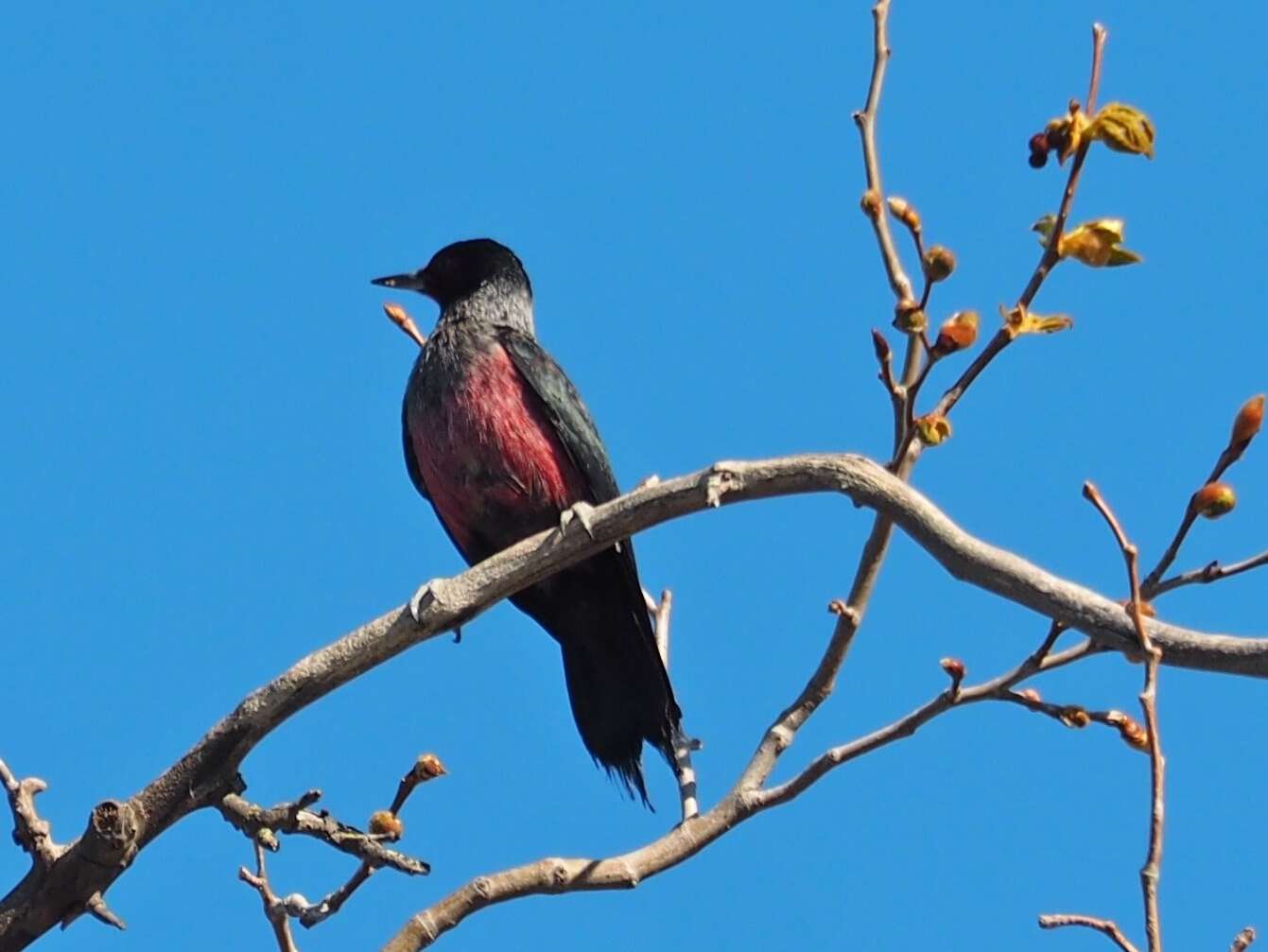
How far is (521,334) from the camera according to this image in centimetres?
751

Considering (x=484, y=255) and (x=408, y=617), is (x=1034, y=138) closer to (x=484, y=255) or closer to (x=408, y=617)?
(x=408, y=617)

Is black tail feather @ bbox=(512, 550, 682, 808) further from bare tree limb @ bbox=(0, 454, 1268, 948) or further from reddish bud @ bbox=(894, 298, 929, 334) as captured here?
reddish bud @ bbox=(894, 298, 929, 334)

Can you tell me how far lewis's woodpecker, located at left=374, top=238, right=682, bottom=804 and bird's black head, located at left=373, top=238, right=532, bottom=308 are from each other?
2.58ft

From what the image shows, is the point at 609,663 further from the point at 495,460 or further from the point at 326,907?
the point at 326,907

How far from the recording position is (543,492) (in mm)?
6867

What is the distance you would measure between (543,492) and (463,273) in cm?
186

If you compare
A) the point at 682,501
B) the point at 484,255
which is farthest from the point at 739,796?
the point at 484,255

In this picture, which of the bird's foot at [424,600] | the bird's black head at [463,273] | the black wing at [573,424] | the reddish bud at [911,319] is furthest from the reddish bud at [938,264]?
the bird's black head at [463,273]

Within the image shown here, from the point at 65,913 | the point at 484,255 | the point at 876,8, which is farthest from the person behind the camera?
the point at 484,255

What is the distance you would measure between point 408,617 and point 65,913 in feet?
3.63

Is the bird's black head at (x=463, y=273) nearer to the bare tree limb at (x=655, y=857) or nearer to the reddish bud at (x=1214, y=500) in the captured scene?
the bare tree limb at (x=655, y=857)

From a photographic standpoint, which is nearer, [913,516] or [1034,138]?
[1034,138]

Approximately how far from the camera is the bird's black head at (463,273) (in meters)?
8.34

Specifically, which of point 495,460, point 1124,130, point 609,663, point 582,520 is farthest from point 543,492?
point 1124,130
